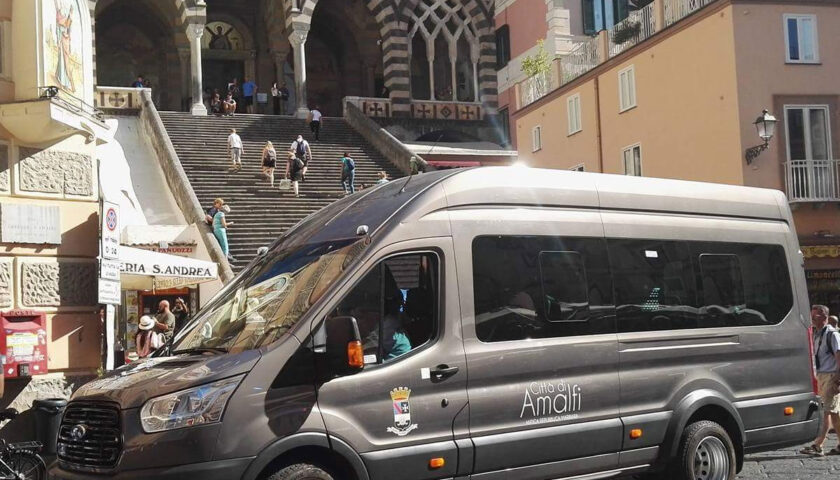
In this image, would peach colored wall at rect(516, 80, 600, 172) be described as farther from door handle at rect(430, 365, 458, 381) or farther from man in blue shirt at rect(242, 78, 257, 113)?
door handle at rect(430, 365, 458, 381)

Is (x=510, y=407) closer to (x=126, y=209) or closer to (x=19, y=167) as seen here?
(x=19, y=167)

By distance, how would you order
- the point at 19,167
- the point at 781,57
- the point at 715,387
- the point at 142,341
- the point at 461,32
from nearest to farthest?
the point at 715,387, the point at 19,167, the point at 142,341, the point at 781,57, the point at 461,32

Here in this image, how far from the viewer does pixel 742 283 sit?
863cm

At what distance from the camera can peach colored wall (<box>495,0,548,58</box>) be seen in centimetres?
3719

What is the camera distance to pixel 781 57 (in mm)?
22641

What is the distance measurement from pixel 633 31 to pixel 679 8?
2124mm

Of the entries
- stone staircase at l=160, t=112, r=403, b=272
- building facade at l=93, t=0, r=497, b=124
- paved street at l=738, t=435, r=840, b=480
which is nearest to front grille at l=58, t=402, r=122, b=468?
paved street at l=738, t=435, r=840, b=480

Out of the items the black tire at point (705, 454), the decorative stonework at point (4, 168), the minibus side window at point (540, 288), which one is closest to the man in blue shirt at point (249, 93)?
the decorative stonework at point (4, 168)

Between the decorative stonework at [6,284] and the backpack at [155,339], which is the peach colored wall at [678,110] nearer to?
the backpack at [155,339]

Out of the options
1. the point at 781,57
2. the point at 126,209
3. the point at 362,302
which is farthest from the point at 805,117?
the point at 362,302

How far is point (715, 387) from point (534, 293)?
6.42 feet

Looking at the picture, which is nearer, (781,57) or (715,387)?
(715,387)

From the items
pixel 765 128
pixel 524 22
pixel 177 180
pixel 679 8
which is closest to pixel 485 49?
pixel 524 22

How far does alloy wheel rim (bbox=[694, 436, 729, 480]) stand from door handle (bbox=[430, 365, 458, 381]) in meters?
2.54
